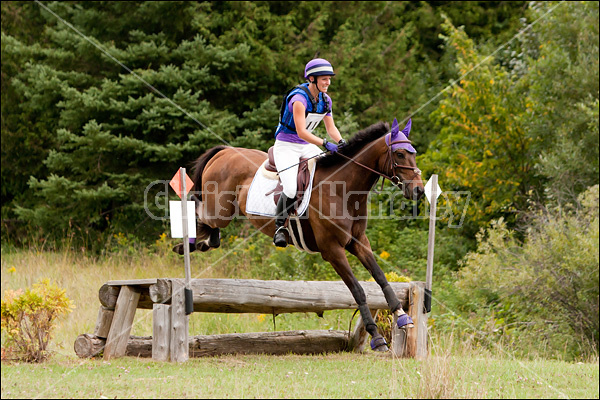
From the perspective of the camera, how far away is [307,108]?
24.2ft

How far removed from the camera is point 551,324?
391 inches

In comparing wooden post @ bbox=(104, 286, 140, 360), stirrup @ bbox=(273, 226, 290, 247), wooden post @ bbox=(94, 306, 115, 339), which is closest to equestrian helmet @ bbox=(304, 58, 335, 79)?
stirrup @ bbox=(273, 226, 290, 247)

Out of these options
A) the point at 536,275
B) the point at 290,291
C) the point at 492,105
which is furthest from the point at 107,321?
the point at 492,105

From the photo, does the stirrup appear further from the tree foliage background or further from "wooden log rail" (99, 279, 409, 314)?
the tree foliage background

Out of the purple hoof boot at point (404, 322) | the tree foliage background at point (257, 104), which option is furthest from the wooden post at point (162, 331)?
the tree foliage background at point (257, 104)

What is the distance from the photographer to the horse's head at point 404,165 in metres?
6.60

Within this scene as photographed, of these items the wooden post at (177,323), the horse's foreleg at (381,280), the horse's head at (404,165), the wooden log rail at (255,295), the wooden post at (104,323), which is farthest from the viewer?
the wooden post at (104,323)

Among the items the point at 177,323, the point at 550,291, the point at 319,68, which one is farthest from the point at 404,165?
the point at 550,291

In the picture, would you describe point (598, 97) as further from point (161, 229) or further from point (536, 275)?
point (161, 229)

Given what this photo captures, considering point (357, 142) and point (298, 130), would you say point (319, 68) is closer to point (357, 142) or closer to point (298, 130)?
point (298, 130)

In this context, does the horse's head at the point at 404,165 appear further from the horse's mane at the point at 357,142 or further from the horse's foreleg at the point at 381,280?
the horse's foreleg at the point at 381,280

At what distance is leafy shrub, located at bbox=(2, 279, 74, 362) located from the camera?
714 cm

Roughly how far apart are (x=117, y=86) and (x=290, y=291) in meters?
8.72

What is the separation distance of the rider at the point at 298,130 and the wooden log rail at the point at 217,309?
875 mm
